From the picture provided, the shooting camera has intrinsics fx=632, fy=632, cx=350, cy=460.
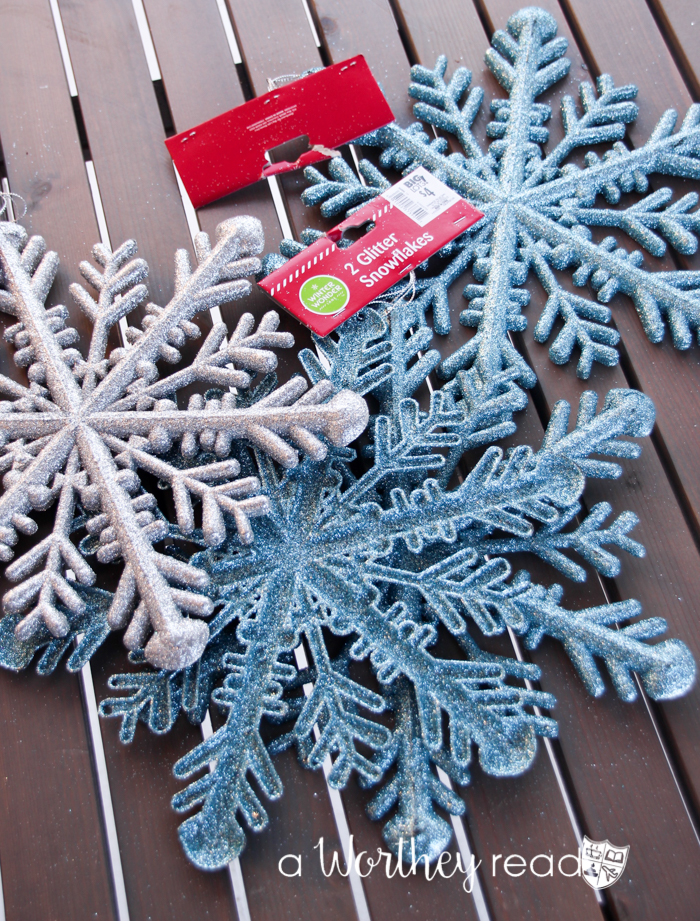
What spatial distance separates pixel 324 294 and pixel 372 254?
0.28ft

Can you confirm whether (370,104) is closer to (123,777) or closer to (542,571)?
(542,571)

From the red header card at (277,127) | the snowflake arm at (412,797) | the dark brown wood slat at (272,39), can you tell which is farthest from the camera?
the dark brown wood slat at (272,39)

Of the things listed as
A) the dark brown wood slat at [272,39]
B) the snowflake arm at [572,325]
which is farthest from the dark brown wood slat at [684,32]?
the dark brown wood slat at [272,39]

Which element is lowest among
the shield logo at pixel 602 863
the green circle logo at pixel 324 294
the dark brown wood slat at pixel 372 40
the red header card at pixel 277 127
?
the shield logo at pixel 602 863

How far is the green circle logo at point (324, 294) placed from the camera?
778 millimetres

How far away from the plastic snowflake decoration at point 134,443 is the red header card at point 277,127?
6.7 inches

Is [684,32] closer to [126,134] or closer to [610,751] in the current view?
[126,134]

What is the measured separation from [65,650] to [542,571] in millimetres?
543

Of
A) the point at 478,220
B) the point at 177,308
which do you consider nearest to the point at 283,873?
the point at 177,308

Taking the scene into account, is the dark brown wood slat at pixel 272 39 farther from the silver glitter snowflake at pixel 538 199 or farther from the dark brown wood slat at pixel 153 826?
the dark brown wood slat at pixel 153 826

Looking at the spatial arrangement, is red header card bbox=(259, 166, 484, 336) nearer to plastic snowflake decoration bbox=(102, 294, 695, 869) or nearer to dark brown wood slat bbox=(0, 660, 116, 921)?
plastic snowflake decoration bbox=(102, 294, 695, 869)

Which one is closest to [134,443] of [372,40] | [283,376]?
[283,376]

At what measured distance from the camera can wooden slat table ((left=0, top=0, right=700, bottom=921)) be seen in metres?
0.63

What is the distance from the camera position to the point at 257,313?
85 cm
